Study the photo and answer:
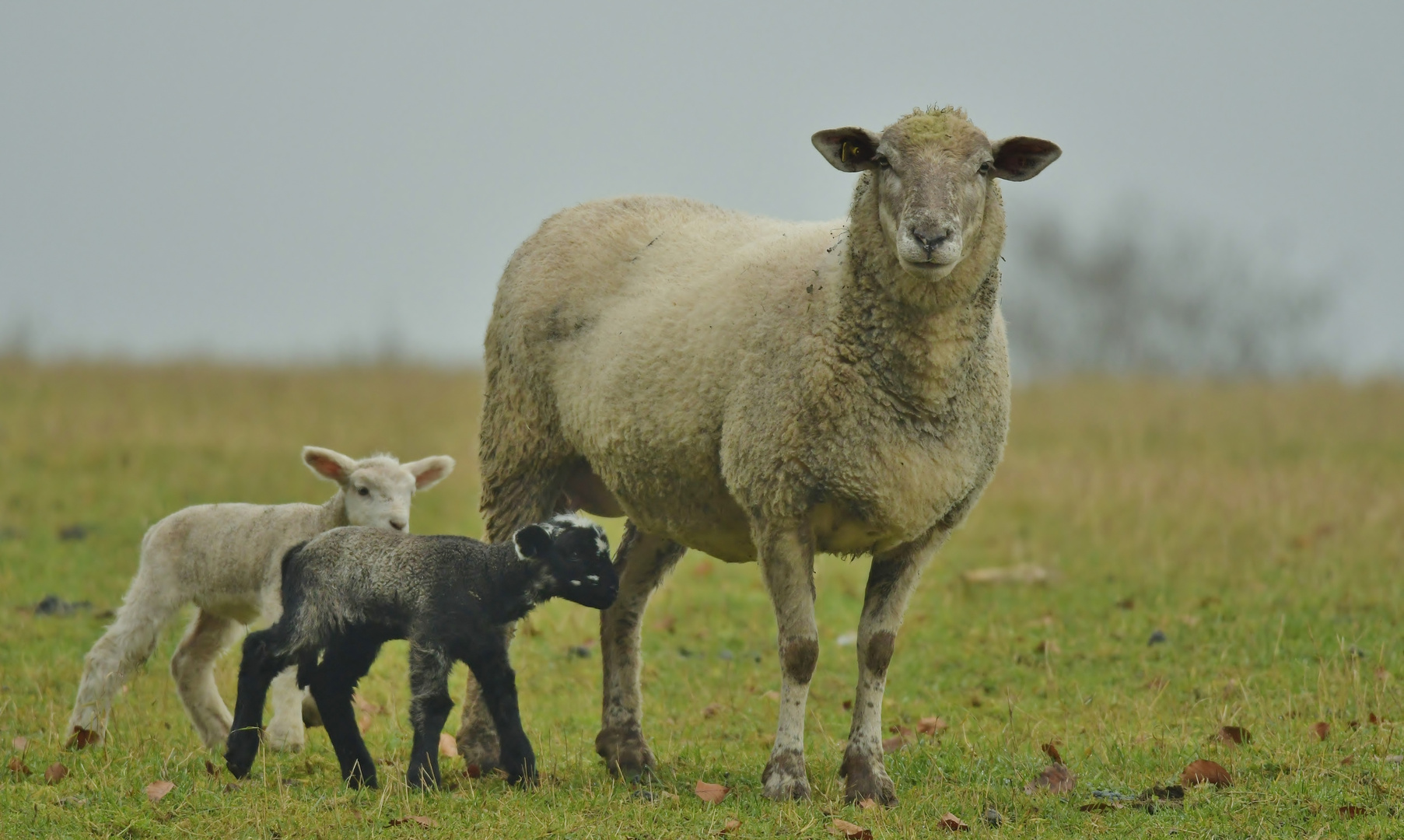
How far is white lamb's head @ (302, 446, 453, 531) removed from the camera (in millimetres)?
7117

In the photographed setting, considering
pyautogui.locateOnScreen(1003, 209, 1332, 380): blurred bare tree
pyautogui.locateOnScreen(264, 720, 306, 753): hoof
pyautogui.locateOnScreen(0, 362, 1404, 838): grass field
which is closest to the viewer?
pyautogui.locateOnScreen(0, 362, 1404, 838): grass field

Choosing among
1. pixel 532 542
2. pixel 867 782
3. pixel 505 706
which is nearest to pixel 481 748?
pixel 505 706

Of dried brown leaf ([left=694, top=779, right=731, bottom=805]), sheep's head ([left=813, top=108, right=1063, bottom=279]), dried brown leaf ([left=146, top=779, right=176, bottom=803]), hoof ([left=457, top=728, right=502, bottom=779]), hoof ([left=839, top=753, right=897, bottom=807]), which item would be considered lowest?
Result: hoof ([left=457, top=728, right=502, bottom=779])

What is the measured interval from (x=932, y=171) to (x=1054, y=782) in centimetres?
249

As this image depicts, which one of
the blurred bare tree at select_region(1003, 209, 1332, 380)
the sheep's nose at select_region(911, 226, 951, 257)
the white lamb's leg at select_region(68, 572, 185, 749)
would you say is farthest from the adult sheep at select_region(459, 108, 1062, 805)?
the blurred bare tree at select_region(1003, 209, 1332, 380)

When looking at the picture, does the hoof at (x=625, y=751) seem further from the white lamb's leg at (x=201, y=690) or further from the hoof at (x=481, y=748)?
the white lamb's leg at (x=201, y=690)

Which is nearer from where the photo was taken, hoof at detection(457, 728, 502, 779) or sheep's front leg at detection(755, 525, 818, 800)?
sheep's front leg at detection(755, 525, 818, 800)

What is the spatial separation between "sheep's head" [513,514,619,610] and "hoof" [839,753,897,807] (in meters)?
1.17

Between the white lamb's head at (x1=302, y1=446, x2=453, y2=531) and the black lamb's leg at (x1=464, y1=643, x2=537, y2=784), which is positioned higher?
the white lamb's head at (x1=302, y1=446, x2=453, y2=531)

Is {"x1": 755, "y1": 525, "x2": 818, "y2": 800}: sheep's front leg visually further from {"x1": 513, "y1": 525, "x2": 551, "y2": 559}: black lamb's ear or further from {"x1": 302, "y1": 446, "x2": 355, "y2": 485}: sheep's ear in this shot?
{"x1": 302, "y1": 446, "x2": 355, "y2": 485}: sheep's ear

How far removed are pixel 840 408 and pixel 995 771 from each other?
1.73 meters

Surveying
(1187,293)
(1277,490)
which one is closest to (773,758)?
(1277,490)

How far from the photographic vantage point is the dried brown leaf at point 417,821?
17.8 feet

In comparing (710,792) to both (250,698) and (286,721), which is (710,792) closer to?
(250,698)
